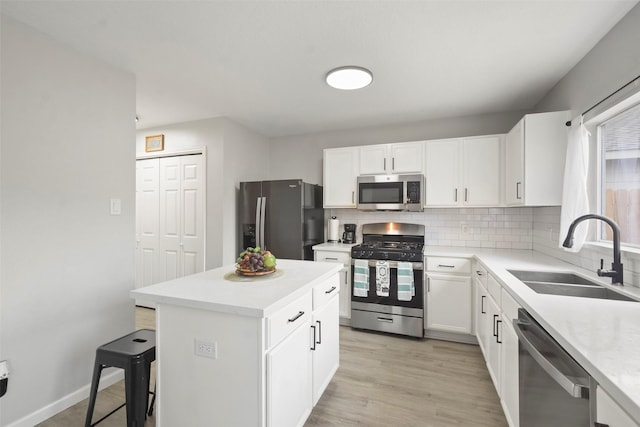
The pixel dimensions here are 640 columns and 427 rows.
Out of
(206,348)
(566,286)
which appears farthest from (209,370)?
(566,286)

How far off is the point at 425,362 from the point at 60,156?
3.28m

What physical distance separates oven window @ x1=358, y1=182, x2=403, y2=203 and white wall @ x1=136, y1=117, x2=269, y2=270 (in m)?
1.62

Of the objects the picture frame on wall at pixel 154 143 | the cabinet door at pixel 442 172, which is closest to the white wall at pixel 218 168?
the picture frame on wall at pixel 154 143

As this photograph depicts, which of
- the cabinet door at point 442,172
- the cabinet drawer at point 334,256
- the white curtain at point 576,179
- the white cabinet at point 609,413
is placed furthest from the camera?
the cabinet drawer at point 334,256

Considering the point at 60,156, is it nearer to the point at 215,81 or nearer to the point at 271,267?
the point at 215,81

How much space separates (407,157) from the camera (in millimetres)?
3422

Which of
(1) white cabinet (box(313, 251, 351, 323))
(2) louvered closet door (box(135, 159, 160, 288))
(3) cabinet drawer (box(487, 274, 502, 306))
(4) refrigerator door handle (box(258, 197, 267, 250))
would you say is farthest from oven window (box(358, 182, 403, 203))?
(2) louvered closet door (box(135, 159, 160, 288))

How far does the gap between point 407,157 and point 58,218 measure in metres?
3.23

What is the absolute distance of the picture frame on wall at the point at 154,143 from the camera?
153 inches

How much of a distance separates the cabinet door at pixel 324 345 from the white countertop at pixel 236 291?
252 millimetres

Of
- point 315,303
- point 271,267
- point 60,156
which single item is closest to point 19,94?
point 60,156

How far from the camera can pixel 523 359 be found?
1.42 metres

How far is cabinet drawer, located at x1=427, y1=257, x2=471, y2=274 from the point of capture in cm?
293

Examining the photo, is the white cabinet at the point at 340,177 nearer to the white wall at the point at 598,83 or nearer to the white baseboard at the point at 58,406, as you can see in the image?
the white wall at the point at 598,83
